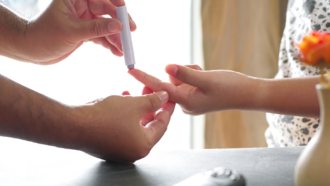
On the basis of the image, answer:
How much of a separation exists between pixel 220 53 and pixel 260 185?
1373 mm

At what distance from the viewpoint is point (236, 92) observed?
2.79 ft

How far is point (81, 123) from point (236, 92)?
0.45 m

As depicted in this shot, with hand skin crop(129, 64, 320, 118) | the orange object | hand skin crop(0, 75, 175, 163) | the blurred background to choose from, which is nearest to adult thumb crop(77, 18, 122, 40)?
hand skin crop(129, 64, 320, 118)

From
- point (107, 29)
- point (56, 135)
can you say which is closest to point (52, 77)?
point (107, 29)

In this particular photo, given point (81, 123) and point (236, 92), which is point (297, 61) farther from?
point (81, 123)

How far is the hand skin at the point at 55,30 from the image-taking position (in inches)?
34.8

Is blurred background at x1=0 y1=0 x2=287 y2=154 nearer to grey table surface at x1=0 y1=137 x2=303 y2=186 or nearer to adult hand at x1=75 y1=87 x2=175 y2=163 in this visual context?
grey table surface at x1=0 y1=137 x2=303 y2=186

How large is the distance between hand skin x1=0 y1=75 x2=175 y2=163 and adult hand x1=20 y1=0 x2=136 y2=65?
0.29 metres

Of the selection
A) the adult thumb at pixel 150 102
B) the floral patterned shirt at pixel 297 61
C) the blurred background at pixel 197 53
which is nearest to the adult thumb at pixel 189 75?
the adult thumb at pixel 150 102

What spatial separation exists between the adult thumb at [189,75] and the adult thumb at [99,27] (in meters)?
0.18

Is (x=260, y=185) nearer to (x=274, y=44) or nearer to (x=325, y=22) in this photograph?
(x=325, y=22)

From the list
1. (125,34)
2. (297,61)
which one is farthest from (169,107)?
(297,61)

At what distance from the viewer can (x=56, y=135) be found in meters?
0.56

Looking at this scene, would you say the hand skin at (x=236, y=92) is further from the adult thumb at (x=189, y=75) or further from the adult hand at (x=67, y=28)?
the adult hand at (x=67, y=28)
